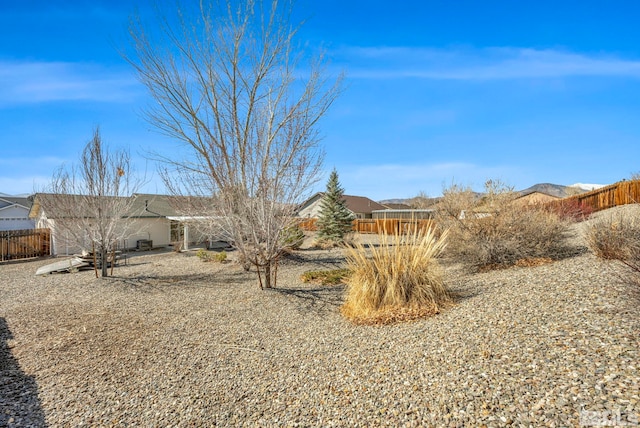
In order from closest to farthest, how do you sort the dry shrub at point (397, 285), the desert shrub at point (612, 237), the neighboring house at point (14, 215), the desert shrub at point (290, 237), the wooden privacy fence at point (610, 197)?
1. the dry shrub at point (397, 285)
2. the desert shrub at point (612, 237)
3. the desert shrub at point (290, 237)
4. the wooden privacy fence at point (610, 197)
5. the neighboring house at point (14, 215)

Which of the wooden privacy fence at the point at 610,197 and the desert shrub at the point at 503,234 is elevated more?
the wooden privacy fence at the point at 610,197

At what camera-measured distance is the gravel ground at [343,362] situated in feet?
8.92

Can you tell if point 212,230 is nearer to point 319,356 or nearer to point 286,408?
point 319,356

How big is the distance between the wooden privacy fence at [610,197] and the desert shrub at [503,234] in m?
6.43

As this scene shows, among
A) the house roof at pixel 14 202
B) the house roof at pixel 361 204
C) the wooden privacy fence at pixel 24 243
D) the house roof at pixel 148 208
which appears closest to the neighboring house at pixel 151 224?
the house roof at pixel 148 208

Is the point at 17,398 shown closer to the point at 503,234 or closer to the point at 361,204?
the point at 503,234

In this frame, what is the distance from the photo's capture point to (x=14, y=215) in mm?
24359

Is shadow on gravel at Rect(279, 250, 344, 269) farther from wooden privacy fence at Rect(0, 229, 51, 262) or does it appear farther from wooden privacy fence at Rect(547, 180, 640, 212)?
wooden privacy fence at Rect(0, 229, 51, 262)

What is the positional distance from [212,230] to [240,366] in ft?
15.0

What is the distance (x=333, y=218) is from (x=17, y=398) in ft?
55.6

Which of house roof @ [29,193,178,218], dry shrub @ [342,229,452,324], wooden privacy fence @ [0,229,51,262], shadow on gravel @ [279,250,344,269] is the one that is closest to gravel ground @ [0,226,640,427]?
dry shrub @ [342,229,452,324]

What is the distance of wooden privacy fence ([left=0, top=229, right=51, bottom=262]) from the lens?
51.3ft

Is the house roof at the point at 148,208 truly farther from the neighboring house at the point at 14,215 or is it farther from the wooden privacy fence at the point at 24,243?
the wooden privacy fence at the point at 24,243

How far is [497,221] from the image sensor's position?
7945 millimetres
